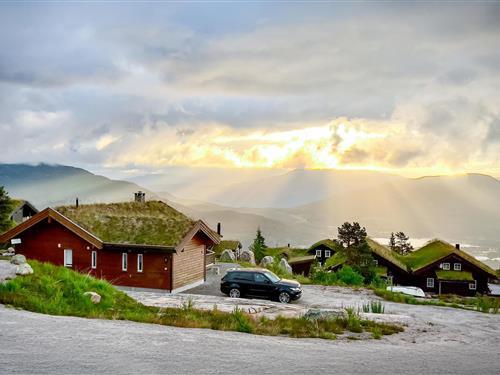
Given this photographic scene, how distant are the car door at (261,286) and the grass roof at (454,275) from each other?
44957 millimetres

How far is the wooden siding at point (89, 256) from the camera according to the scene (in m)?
31.2

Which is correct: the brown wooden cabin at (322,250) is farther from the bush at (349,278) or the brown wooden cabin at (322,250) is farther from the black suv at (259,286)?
the black suv at (259,286)

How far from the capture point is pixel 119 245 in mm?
31734

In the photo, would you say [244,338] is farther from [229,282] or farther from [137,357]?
[229,282]

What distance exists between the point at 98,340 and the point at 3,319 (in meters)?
3.28

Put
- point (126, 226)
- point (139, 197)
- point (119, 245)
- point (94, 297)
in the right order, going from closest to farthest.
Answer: point (94, 297)
point (119, 245)
point (126, 226)
point (139, 197)

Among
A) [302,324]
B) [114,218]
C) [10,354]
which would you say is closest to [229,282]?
[114,218]

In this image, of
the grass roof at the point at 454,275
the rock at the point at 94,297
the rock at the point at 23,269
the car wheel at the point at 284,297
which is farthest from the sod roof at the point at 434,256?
the rock at the point at 23,269

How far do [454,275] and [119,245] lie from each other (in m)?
50.0

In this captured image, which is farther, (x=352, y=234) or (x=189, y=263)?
(x=352, y=234)

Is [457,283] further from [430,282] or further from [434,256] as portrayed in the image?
[434,256]

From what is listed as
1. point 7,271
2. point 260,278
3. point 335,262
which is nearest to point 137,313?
point 7,271

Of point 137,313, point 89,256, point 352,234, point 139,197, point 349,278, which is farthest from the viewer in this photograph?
point 352,234

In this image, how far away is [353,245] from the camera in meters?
47.6
